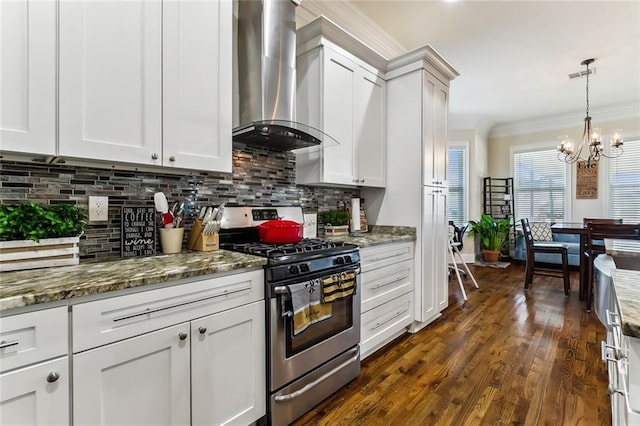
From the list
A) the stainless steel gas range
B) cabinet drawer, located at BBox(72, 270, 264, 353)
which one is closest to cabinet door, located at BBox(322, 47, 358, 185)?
the stainless steel gas range

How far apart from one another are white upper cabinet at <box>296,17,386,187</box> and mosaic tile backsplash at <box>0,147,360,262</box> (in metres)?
0.22

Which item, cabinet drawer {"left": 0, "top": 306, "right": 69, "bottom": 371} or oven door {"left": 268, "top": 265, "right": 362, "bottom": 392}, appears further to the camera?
oven door {"left": 268, "top": 265, "right": 362, "bottom": 392}

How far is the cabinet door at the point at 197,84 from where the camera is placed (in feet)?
5.02

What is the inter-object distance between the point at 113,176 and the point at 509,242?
6814mm

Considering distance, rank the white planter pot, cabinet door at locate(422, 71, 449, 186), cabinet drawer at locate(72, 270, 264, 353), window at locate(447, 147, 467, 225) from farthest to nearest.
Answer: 1. window at locate(447, 147, 467, 225)
2. cabinet door at locate(422, 71, 449, 186)
3. the white planter pot
4. cabinet drawer at locate(72, 270, 264, 353)

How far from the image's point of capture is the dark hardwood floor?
171 cm

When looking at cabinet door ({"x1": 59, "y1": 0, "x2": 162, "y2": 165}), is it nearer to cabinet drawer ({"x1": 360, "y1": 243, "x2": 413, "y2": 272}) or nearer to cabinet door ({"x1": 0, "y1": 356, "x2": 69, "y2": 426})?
cabinet door ({"x1": 0, "y1": 356, "x2": 69, "y2": 426})

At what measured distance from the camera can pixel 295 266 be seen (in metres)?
1.61

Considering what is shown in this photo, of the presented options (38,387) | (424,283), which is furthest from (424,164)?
(38,387)

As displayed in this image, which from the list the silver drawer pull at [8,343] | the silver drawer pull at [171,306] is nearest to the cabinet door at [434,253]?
the silver drawer pull at [171,306]

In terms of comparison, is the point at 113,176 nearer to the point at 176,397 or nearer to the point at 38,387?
the point at 38,387

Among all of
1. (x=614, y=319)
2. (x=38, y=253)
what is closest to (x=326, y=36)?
(x=38, y=253)

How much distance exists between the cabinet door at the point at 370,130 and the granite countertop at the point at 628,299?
5.80ft

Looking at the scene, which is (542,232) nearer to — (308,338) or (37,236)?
(308,338)
